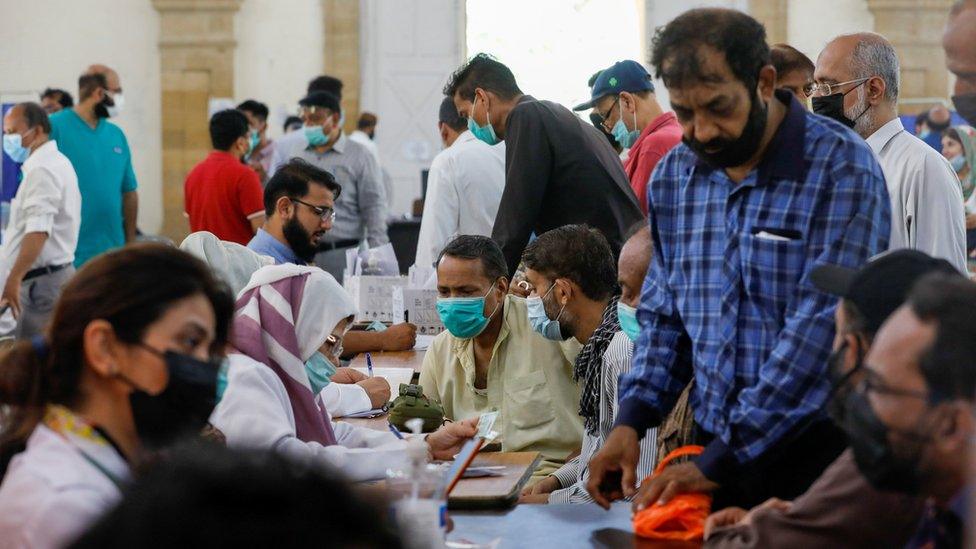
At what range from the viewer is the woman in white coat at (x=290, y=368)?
3.33 meters

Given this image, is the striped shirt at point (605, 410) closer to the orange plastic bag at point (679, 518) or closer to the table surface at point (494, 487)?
the table surface at point (494, 487)

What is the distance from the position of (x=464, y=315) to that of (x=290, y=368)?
1.28m

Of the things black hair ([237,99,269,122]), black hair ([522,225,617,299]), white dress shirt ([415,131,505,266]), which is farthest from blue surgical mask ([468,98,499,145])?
black hair ([237,99,269,122])

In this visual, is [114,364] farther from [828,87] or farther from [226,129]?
[226,129]

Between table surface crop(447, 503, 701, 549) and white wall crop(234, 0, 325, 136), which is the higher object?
white wall crop(234, 0, 325, 136)

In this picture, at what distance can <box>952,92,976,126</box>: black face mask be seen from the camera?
7.40ft

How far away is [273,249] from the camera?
549 centimetres

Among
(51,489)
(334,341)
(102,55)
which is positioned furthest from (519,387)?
(102,55)

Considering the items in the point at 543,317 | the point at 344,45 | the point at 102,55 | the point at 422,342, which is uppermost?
the point at 344,45

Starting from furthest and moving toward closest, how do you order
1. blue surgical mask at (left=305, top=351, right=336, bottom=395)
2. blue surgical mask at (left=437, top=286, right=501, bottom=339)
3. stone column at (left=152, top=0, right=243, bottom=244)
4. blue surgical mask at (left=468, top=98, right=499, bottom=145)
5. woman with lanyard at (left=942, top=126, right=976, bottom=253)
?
stone column at (left=152, top=0, right=243, bottom=244) → woman with lanyard at (left=942, top=126, right=976, bottom=253) → blue surgical mask at (left=468, top=98, right=499, bottom=145) → blue surgical mask at (left=437, top=286, right=501, bottom=339) → blue surgical mask at (left=305, top=351, right=336, bottom=395)

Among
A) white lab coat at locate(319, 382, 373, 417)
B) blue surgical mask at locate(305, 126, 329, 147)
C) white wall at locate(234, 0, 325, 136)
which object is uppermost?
white wall at locate(234, 0, 325, 136)

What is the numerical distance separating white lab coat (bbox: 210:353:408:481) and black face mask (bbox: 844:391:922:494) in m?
1.53

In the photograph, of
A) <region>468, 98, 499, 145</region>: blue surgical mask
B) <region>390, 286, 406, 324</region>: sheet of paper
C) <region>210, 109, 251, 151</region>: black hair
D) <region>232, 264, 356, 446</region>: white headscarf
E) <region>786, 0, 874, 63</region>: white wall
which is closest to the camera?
<region>232, 264, 356, 446</region>: white headscarf

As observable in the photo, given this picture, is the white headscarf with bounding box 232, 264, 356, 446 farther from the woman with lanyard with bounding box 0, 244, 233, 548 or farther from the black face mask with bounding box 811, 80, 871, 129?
the black face mask with bounding box 811, 80, 871, 129
